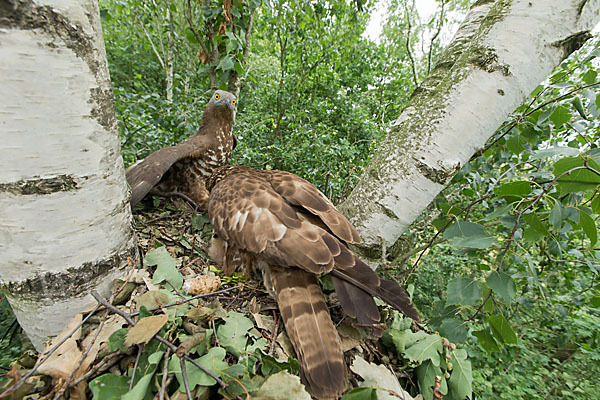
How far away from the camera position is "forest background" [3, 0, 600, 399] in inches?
44.3

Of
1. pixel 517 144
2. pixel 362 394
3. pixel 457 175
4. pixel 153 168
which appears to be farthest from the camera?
pixel 153 168

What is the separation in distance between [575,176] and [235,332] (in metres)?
1.43

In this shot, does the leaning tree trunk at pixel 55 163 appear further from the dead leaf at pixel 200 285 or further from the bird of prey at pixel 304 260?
the bird of prey at pixel 304 260

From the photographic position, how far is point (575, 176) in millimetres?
Answer: 979

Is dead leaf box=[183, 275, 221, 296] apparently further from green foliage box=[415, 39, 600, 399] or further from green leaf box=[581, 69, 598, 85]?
green leaf box=[581, 69, 598, 85]

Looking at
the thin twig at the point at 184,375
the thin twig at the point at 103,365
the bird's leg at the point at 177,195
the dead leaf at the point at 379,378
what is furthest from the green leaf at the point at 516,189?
the bird's leg at the point at 177,195

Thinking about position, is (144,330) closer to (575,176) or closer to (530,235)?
(530,235)

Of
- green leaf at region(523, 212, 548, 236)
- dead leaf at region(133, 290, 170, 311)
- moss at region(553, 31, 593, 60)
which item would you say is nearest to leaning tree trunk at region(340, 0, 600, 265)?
moss at region(553, 31, 593, 60)

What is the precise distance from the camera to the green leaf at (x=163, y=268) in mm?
1169

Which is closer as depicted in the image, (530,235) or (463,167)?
(530,235)

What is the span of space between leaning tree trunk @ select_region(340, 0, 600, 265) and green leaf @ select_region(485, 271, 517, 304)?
1.36 feet

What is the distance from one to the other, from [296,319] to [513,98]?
4.57ft

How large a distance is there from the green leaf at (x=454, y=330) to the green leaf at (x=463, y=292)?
0.49ft

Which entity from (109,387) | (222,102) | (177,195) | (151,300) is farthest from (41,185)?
(222,102)
